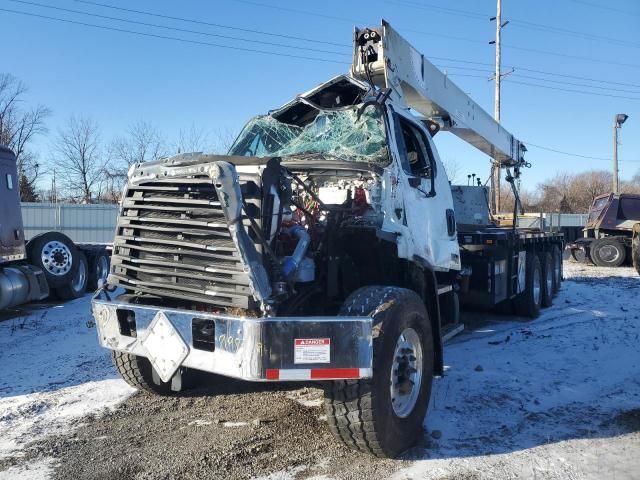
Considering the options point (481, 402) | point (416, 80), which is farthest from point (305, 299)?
point (416, 80)

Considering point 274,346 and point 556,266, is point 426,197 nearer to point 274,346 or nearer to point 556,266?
point 274,346

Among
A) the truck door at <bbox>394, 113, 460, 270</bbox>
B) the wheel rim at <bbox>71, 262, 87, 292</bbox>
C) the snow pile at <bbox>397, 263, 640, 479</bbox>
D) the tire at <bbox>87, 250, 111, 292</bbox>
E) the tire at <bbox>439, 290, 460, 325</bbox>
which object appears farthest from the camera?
the tire at <bbox>87, 250, 111, 292</bbox>

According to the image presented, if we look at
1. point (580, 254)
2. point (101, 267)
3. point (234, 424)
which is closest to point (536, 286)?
point (234, 424)

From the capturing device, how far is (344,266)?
452cm

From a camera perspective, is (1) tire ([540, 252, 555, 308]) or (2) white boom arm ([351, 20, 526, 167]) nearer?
(2) white boom arm ([351, 20, 526, 167])

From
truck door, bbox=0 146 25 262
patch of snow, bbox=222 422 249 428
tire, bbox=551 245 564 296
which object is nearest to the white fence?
truck door, bbox=0 146 25 262

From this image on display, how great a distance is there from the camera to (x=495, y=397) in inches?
207

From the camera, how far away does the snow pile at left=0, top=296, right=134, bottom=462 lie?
4562mm

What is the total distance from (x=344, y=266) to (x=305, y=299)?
561 mm

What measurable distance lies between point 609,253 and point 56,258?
1756 cm

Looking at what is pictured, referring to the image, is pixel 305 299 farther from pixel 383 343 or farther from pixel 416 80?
pixel 416 80

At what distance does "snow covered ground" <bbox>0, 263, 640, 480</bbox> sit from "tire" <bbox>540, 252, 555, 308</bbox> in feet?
5.35

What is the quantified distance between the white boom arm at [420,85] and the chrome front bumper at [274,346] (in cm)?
308

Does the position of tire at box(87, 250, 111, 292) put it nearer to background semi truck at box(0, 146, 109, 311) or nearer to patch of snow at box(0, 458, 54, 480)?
background semi truck at box(0, 146, 109, 311)
